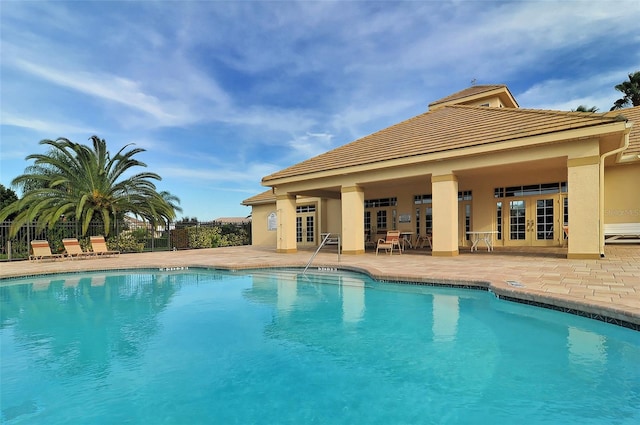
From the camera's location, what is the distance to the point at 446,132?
1328 cm

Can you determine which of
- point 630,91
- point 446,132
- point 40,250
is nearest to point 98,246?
point 40,250

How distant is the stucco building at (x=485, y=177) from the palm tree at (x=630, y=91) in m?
17.7

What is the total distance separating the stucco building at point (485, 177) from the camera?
9773 mm

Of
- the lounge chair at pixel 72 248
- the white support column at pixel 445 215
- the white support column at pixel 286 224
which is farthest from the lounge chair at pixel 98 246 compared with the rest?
the white support column at pixel 445 215

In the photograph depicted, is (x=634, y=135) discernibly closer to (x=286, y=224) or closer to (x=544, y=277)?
(x=544, y=277)

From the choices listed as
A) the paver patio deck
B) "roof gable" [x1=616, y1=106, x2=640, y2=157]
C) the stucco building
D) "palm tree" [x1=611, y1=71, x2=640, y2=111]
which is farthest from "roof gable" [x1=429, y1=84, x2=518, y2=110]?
"palm tree" [x1=611, y1=71, x2=640, y2=111]

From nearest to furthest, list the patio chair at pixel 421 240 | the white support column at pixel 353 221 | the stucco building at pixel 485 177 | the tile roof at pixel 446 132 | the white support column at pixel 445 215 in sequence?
1. the stucco building at pixel 485 177
2. the tile roof at pixel 446 132
3. the white support column at pixel 445 215
4. the white support column at pixel 353 221
5. the patio chair at pixel 421 240

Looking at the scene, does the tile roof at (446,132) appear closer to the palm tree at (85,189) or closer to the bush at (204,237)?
the palm tree at (85,189)

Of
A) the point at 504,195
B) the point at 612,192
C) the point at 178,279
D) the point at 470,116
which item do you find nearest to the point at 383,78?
the point at 470,116

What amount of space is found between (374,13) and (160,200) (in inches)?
555

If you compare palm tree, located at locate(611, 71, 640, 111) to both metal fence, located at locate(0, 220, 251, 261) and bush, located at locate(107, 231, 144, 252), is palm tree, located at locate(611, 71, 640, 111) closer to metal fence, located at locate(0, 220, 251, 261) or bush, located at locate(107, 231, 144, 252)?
metal fence, located at locate(0, 220, 251, 261)

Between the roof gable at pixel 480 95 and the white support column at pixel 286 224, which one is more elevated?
the roof gable at pixel 480 95

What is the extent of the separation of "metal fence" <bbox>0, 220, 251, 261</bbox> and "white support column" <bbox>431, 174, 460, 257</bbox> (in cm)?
1545

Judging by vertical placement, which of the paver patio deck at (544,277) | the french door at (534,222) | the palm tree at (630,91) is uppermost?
the palm tree at (630,91)
